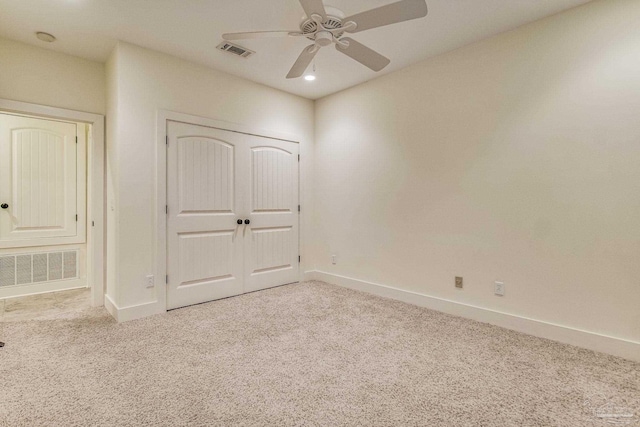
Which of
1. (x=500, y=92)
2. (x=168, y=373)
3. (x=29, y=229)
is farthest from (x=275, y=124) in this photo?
(x=29, y=229)

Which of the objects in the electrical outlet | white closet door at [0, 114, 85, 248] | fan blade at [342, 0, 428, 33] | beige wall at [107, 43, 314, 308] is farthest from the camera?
white closet door at [0, 114, 85, 248]

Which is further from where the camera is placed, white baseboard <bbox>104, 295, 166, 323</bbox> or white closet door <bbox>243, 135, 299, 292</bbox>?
white closet door <bbox>243, 135, 299, 292</bbox>

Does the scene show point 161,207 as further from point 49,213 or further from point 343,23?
point 343,23

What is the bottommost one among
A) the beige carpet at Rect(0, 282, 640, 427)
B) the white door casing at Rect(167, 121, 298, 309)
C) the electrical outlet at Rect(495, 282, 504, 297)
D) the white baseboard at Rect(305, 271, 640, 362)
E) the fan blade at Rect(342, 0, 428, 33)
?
the beige carpet at Rect(0, 282, 640, 427)

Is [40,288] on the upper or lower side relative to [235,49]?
lower

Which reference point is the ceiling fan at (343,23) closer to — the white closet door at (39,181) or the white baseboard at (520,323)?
the white baseboard at (520,323)

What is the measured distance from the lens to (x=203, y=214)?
3377mm

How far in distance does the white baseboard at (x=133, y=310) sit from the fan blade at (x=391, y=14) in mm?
2964

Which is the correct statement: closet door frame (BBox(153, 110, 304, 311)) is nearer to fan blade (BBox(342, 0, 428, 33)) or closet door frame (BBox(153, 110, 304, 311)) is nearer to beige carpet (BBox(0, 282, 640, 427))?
beige carpet (BBox(0, 282, 640, 427))

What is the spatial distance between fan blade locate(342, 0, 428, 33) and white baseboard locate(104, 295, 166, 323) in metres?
2.96

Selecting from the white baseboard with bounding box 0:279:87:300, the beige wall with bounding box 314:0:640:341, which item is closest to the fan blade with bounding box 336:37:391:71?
the beige wall with bounding box 314:0:640:341

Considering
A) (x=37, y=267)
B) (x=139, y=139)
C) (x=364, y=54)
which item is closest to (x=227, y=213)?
(x=139, y=139)

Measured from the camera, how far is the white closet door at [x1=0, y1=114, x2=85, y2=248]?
3.61 m

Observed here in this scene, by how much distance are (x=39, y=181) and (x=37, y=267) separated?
106cm
